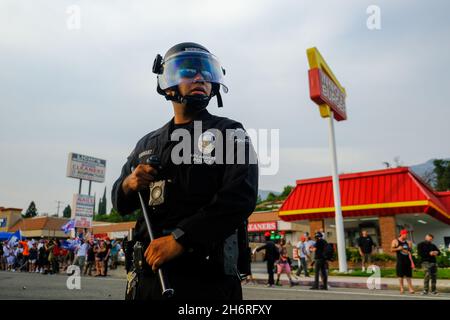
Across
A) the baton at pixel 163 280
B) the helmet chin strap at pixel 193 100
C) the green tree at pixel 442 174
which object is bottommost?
the baton at pixel 163 280

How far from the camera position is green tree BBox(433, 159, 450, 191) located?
5662 cm

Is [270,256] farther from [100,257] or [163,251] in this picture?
[163,251]

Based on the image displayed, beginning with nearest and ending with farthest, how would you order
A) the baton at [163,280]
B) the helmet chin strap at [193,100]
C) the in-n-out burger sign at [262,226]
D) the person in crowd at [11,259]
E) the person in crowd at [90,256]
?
1. the baton at [163,280]
2. the helmet chin strap at [193,100]
3. the person in crowd at [90,256]
4. the person in crowd at [11,259]
5. the in-n-out burger sign at [262,226]

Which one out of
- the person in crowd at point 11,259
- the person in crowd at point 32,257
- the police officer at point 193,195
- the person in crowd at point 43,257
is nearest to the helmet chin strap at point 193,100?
the police officer at point 193,195

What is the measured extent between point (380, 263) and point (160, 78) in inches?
753

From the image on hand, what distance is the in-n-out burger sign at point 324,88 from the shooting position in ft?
54.1

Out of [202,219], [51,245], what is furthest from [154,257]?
[51,245]

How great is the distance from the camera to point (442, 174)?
5834cm

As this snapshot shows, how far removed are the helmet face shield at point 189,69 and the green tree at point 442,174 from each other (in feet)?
209

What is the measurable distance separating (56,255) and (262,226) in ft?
77.1

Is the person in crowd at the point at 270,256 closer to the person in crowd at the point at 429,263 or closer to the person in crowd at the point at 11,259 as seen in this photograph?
the person in crowd at the point at 429,263

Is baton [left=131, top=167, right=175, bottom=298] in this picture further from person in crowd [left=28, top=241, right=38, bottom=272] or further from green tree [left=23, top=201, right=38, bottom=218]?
green tree [left=23, top=201, right=38, bottom=218]

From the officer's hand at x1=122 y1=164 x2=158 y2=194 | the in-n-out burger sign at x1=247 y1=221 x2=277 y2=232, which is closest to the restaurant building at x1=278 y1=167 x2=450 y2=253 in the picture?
the in-n-out burger sign at x1=247 y1=221 x2=277 y2=232

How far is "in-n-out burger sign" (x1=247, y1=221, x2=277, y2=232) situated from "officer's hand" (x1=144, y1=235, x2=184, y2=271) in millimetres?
36575
